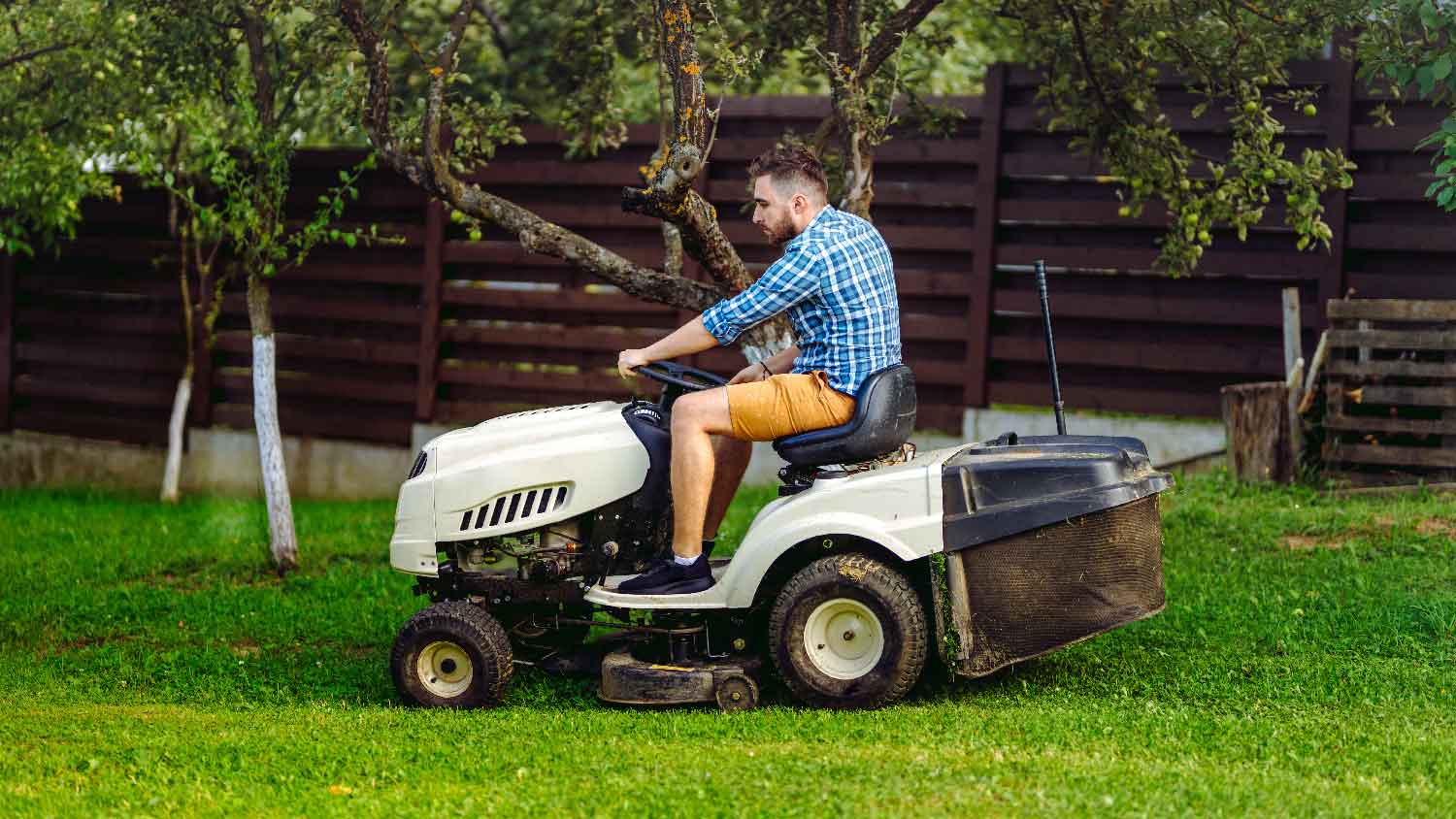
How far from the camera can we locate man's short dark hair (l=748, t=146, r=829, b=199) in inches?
221

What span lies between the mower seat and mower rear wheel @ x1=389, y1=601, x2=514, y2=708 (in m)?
1.14

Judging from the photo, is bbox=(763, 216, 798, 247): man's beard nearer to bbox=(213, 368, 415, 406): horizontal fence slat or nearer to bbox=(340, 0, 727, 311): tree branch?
bbox=(340, 0, 727, 311): tree branch

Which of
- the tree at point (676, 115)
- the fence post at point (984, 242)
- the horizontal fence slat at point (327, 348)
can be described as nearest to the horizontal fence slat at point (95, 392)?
the horizontal fence slat at point (327, 348)

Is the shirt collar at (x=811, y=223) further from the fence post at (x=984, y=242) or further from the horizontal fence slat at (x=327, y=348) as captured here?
the horizontal fence slat at (x=327, y=348)

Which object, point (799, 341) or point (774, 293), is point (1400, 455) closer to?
point (799, 341)

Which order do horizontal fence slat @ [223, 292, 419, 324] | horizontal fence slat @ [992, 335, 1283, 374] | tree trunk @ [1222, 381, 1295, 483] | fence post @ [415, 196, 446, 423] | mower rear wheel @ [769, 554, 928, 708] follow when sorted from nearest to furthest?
mower rear wheel @ [769, 554, 928, 708], tree trunk @ [1222, 381, 1295, 483], horizontal fence slat @ [992, 335, 1283, 374], fence post @ [415, 196, 446, 423], horizontal fence slat @ [223, 292, 419, 324]

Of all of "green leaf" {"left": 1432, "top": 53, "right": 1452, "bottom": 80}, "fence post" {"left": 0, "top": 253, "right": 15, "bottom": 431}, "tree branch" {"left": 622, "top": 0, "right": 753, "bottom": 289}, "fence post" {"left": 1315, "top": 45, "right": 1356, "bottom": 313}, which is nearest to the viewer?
"green leaf" {"left": 1432, "top": 53, "right": 1452, "bottom": 80}

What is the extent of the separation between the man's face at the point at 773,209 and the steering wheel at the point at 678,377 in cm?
52

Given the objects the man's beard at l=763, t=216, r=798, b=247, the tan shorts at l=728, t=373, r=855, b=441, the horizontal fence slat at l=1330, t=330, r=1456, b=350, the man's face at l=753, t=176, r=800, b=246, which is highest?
the man's face at l=753, t=176, r=800, b=246

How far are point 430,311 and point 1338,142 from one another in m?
5.41

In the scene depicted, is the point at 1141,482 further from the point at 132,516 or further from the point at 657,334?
the point at 132,516

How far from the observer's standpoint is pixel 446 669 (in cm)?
582

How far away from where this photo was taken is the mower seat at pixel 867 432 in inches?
215

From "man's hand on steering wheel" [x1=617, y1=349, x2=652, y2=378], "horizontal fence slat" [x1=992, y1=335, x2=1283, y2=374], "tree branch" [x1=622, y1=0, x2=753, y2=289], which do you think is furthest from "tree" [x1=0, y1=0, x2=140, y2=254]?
"horizontal fence slat" [x1=992, y1=335, x2=1283, y2=374]
